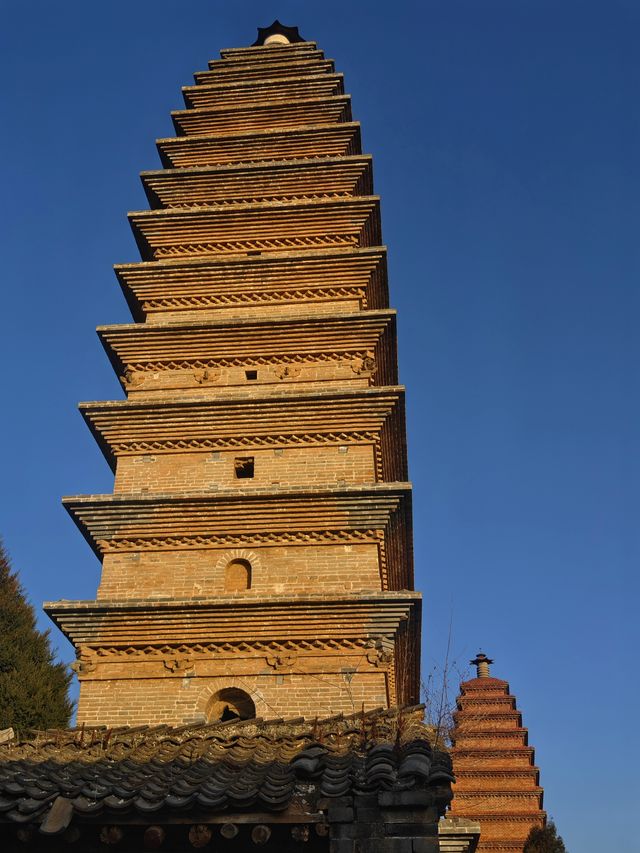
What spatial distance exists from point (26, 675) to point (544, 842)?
1502 centimetres

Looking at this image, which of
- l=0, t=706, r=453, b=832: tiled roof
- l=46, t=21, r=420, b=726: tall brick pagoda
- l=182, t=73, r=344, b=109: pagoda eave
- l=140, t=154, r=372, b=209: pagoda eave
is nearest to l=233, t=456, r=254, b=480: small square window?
l=46, t=21, r=420, b=726: tall brick pagoda

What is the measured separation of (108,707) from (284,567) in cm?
313

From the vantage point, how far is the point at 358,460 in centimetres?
1518

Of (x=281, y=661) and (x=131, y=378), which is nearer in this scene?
(x=281, y=661)

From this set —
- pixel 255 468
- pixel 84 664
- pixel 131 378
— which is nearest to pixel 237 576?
pixel 255 468

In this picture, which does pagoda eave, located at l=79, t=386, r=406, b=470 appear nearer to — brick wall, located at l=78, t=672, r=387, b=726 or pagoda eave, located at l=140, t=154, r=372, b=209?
brick wall, located at l=78, t=672, r=387, b=726

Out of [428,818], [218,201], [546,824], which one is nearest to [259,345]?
[218,201]

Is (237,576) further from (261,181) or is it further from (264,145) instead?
(264,145)

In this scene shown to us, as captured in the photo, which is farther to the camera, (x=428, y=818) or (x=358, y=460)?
(x=358, y=460)

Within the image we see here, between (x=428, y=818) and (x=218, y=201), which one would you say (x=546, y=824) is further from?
(x=428, y=818)

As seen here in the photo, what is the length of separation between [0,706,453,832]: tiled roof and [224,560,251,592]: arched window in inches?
124

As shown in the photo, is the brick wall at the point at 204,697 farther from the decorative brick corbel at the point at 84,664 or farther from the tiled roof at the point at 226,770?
the tiled roof at the point at 226,770

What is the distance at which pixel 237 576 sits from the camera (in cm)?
1440

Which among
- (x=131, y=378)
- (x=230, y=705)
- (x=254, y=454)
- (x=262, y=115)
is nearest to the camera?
(x=230, y=705)
